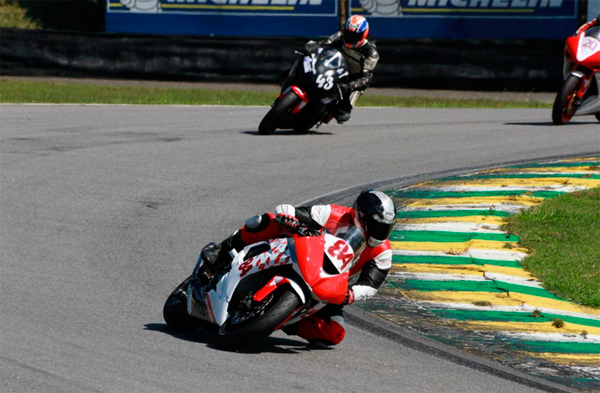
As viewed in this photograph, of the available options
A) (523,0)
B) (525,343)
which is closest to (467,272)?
(525,343)

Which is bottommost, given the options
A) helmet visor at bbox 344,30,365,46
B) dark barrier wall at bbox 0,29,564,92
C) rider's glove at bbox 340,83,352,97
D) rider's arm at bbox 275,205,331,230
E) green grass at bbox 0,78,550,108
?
green grass at bbox 0,78,550,108

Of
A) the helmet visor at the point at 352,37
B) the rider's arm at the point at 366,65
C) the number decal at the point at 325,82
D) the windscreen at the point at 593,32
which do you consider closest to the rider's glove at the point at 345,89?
the rider's arm at the point at 366,65

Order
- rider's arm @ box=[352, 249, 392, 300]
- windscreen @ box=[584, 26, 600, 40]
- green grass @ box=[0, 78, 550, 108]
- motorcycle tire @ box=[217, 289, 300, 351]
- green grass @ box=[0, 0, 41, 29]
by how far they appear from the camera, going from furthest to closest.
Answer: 1. green grass @ box=[0, 0, 41, 29]
2. green grass @ box=[0, 78, 550, 108]
3. windscreen @ box=[584, 26, 600, 40]
4. rider's arm @ box=[352, 249, 392, 300]
5. motorcycle tire @ box=[217, 289, 300, 351]

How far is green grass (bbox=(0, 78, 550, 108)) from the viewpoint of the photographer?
1980 centimetres

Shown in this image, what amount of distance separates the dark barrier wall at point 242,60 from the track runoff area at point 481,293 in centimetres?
1206

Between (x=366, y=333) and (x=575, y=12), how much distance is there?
17.6 meters

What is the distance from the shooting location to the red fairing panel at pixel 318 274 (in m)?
6.13

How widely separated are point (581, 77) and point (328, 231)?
10007 millimetres

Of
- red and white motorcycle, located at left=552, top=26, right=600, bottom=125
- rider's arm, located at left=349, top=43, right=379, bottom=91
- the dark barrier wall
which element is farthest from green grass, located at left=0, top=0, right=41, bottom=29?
red and white motorcycle, located at left=552, top=26, right=600, bottom=125

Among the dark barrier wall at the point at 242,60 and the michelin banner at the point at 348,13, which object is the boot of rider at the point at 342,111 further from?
the michelin banner at the point at 348,13

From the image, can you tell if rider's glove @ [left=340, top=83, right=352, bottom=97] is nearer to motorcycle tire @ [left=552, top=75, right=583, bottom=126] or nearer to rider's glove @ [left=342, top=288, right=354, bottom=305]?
motorcycle tire @ [left=552, top=75, right=583, bottom=126]

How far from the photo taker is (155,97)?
21.0 meters

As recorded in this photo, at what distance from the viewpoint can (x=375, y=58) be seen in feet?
50.5

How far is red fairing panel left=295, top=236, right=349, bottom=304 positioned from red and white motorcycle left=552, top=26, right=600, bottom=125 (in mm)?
10289
